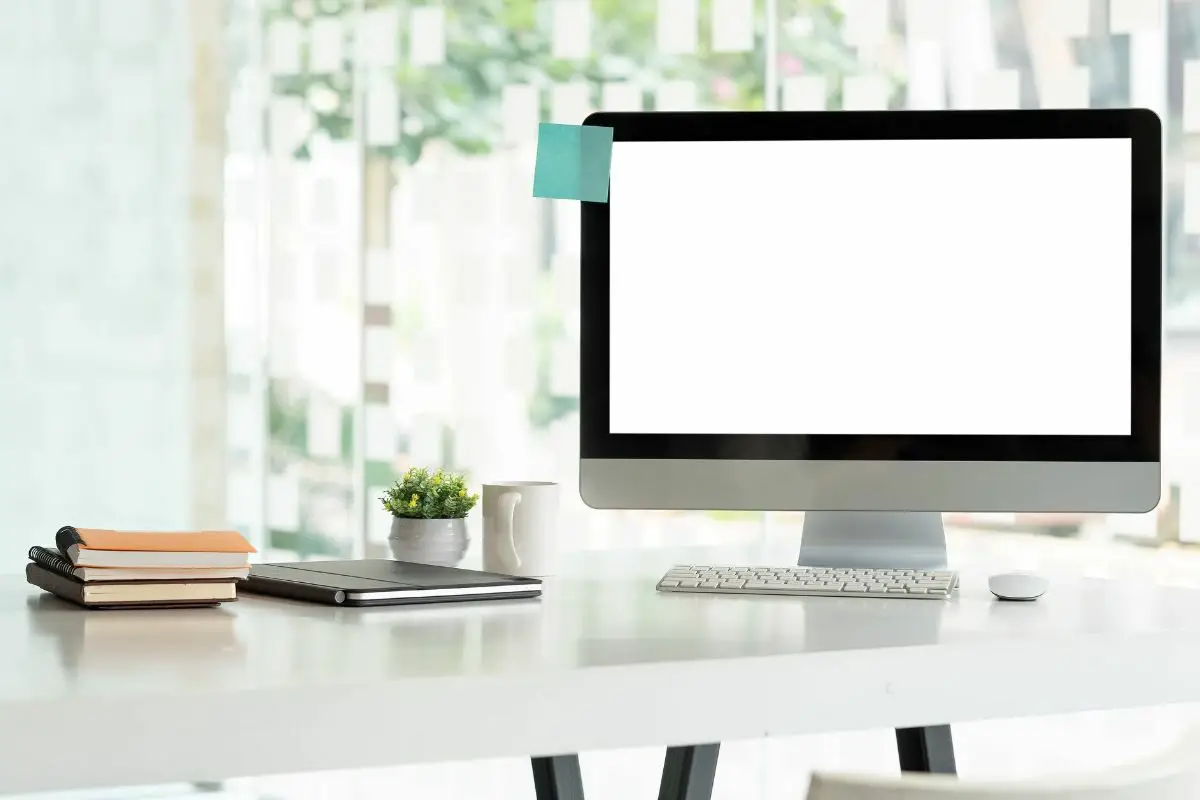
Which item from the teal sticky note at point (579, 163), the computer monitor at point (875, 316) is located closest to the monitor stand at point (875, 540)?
the computer monitor at point (875, 316)

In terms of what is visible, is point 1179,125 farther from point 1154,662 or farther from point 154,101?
point 154,101

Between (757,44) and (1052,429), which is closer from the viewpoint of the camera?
(1052,429)

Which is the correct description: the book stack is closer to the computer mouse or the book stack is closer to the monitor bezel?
the monitor bezel

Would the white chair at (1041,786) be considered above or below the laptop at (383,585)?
below

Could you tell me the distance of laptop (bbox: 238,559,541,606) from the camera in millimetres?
1184

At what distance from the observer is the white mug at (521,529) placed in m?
1.41

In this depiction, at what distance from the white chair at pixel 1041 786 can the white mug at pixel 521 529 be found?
0.72 meters

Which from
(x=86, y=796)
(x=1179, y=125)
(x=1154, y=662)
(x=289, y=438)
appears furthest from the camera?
(x=289, y=438)

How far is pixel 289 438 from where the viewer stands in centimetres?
302

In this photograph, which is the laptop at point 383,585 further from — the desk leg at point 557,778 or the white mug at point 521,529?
the desk leg at point 557,778

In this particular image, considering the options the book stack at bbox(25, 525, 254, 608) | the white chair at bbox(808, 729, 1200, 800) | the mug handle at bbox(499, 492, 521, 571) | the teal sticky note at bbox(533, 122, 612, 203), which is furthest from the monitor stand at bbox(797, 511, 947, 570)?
the white chair at bbox(808, 729, 1200, 800)

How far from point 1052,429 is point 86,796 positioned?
2067mm

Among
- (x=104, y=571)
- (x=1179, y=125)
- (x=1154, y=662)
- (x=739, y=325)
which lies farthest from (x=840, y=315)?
(x=1179, y=125)

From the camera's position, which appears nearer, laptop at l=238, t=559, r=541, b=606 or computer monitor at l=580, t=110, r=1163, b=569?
laptop at l=238, t=559, r=541, b=606
